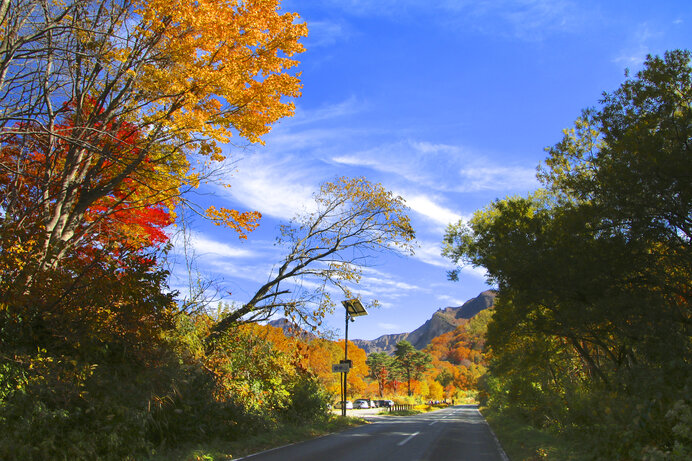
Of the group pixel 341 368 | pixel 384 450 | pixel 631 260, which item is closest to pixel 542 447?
pixel 384 450

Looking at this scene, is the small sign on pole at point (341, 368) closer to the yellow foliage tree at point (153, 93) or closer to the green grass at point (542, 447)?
the green grass at point (542, 447)

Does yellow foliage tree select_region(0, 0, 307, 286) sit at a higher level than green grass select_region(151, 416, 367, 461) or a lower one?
higher

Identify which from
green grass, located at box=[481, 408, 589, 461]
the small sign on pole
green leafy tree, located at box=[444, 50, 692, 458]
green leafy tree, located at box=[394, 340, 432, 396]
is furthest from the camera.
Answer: green leafy tree, located at box=[394, 340, 432, 396]

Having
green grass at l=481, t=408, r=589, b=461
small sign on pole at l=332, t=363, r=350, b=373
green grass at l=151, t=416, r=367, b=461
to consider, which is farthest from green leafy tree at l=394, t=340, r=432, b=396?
green grass at l=481, t=408, r=589, b=461

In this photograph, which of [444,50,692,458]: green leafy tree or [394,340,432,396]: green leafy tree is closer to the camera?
[444,50,692,458]: green leafy tree

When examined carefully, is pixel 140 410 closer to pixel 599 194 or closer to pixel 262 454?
pixel 262 454

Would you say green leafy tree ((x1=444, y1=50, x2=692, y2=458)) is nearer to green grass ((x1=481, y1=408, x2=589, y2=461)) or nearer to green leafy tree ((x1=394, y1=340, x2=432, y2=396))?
green grass ((x1=481, y1=408, x2=589, y2=461))

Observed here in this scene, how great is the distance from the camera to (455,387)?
443ft

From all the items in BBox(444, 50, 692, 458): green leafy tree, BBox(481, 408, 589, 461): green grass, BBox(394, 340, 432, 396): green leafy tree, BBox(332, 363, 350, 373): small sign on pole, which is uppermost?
BBox(444, 50, 692, 458): green leafy tree

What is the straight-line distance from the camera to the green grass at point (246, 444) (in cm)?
855

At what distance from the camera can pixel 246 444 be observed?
35.3ft

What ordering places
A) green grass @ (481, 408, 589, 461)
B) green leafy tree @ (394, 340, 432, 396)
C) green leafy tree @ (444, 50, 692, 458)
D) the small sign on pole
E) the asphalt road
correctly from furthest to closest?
green leafy tree @ (394, 340, 432, 396)
the small sign on pole
the asphalt road
green grass @ (481, 408, 589, 461)
green leafy tree @ (444, 50, 692, 458)

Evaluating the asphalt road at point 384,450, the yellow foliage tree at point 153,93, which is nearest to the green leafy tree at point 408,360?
the asphalt road at point 384,450

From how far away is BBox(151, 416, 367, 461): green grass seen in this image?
336 inches
